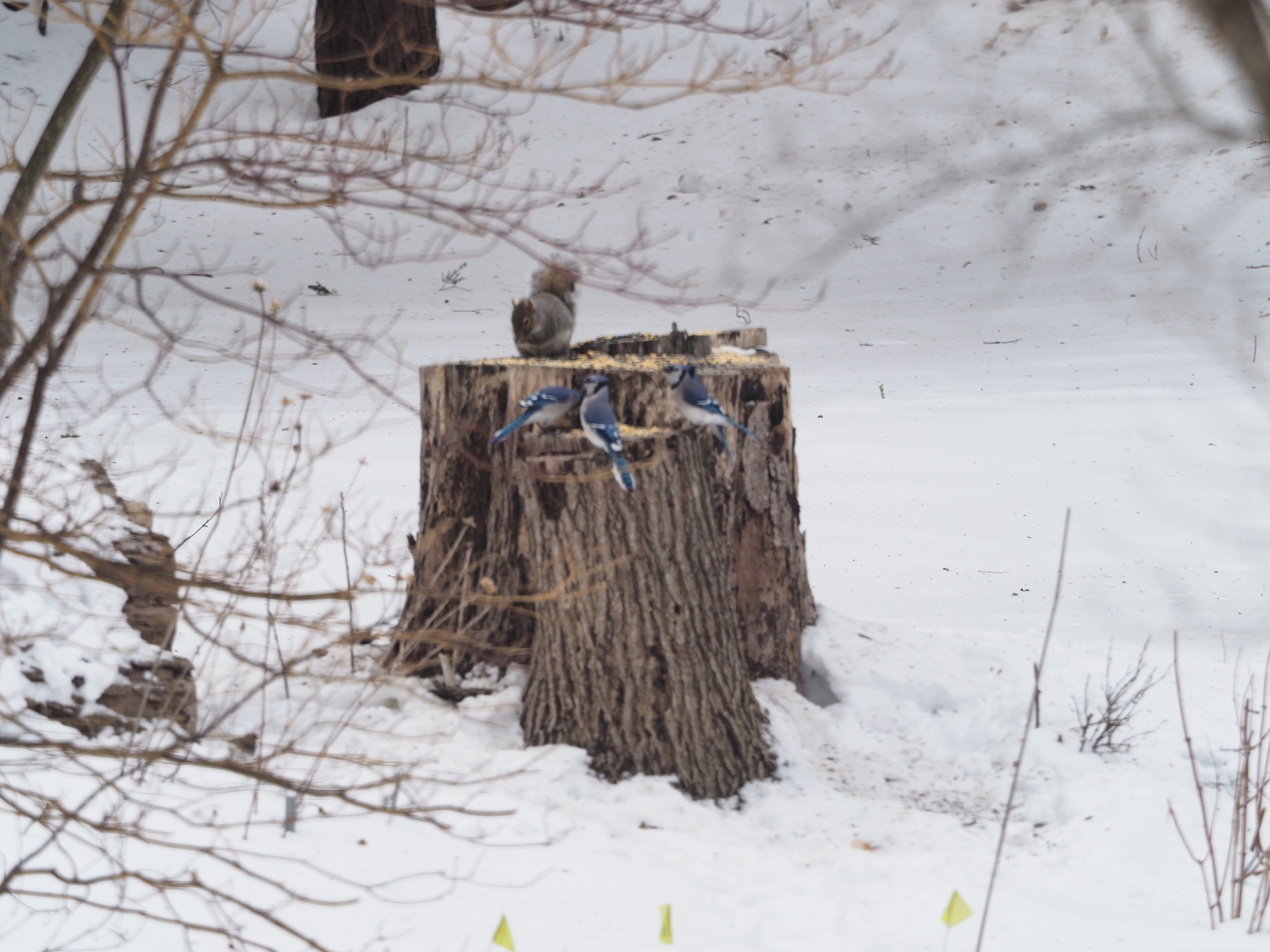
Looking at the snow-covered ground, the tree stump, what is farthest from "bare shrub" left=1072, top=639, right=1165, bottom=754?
the tree stump

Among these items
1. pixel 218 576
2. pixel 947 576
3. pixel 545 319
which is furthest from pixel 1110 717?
pixel 218 576

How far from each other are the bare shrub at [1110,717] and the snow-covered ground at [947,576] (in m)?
0.06

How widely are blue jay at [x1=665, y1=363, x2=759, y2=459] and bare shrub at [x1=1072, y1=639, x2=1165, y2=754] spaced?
5.12ft

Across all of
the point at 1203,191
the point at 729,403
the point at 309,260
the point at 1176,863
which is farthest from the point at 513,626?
the point at 1203,191

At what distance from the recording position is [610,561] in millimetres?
3371

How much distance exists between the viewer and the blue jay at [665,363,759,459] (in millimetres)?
3457

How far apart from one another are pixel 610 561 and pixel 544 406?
0.52 m

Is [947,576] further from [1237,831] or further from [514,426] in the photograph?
[1237,831]

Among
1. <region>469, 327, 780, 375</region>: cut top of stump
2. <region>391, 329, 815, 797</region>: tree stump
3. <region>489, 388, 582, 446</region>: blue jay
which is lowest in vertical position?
<region>391, 329, 815, 797</region>: tree stump

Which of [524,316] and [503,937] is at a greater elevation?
[524,316]

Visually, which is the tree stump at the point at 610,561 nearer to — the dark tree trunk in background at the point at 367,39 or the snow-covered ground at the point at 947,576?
the snow-covered ground at the point at 947,576

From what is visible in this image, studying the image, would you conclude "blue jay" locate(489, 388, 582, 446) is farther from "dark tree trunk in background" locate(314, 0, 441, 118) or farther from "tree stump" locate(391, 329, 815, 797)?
"dark tree trunk in background" locate(314, 0, 441, 118)

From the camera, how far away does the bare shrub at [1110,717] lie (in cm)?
374

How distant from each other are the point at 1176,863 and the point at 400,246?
38.1ft
